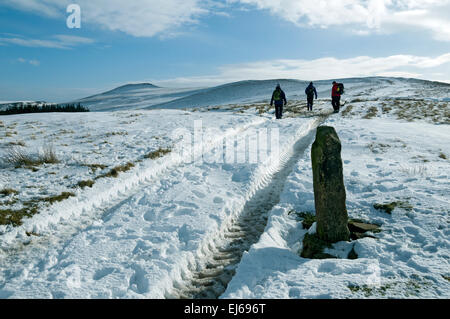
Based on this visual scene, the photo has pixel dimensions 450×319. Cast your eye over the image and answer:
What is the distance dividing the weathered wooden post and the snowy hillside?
0.92 feet

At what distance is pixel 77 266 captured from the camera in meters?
4.24

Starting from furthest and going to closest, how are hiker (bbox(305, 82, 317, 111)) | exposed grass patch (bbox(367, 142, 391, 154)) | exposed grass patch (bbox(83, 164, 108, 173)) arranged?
hiker (bbox(305, 82, 317, 111)) → exposed grass patch (bbox(367, 142, 391, 154)) → exposed grass patch (bbox(83, 164, 108, 173))

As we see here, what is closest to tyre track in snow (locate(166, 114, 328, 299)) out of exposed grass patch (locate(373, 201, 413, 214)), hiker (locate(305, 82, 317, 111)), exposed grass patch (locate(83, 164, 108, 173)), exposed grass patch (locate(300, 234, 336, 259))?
exposed grass patch (locate(300, 234, 336, 259))

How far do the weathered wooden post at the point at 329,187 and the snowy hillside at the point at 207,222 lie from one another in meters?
0.28

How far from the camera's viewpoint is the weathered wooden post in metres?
4.52

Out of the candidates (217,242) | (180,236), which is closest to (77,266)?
(180,236)

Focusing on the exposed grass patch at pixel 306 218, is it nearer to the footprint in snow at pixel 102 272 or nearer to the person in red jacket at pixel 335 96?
Answer: the footprint in snow at pixel 102 272

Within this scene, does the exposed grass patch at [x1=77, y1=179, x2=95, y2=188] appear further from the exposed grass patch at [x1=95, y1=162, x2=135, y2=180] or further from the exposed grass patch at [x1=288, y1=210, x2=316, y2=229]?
the exposed grass patch at [x1=288, y1=210, x2=316, y2=229]

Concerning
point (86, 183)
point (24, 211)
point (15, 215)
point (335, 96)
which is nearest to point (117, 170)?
point (86, 183)

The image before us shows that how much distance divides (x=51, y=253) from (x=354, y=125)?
16515mm

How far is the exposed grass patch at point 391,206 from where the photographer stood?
5.78 m

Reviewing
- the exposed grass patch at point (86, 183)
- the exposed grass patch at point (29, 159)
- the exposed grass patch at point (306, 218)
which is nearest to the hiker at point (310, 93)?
the exposed grass patch at point (306, 218)

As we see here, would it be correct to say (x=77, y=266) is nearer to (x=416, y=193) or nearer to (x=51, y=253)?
(x=51, y=253)

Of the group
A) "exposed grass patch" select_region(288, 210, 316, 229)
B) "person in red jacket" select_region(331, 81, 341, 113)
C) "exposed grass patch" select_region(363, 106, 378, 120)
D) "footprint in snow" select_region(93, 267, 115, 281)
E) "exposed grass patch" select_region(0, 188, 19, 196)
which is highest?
"person in red jacket" select_region(331, 81, 341, 113)
